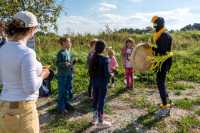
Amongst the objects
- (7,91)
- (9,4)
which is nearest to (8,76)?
(7,91)

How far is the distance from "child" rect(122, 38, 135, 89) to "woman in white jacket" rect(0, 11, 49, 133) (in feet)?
20.7

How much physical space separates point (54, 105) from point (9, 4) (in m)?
5.42

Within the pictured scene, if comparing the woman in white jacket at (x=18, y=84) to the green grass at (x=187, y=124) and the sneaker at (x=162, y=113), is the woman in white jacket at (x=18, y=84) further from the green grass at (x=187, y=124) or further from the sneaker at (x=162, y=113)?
the sneaker at (x=162, y=113)

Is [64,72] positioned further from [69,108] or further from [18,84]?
[18,84]

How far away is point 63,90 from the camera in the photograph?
8336 mm

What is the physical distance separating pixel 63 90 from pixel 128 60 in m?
2.52

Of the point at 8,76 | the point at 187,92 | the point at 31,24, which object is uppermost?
the point at 31,24

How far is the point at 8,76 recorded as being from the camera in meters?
4.01

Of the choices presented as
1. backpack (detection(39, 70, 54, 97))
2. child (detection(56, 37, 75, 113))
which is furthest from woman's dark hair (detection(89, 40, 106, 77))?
backpack (detection(39, 70, 54, 97))

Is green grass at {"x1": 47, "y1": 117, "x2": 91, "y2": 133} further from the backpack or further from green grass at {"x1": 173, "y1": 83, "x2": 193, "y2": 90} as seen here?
green grass at {"x1": 173, "y1": 83, "x2": 193, "y2": 90}

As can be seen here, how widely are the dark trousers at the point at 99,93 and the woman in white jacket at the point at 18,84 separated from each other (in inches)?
139

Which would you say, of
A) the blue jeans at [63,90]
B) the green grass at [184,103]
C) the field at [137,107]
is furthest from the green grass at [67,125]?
the green grass at [184,103]

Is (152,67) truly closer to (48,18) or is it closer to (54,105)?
(54,105)

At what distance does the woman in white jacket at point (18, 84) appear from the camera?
12.9 ft
